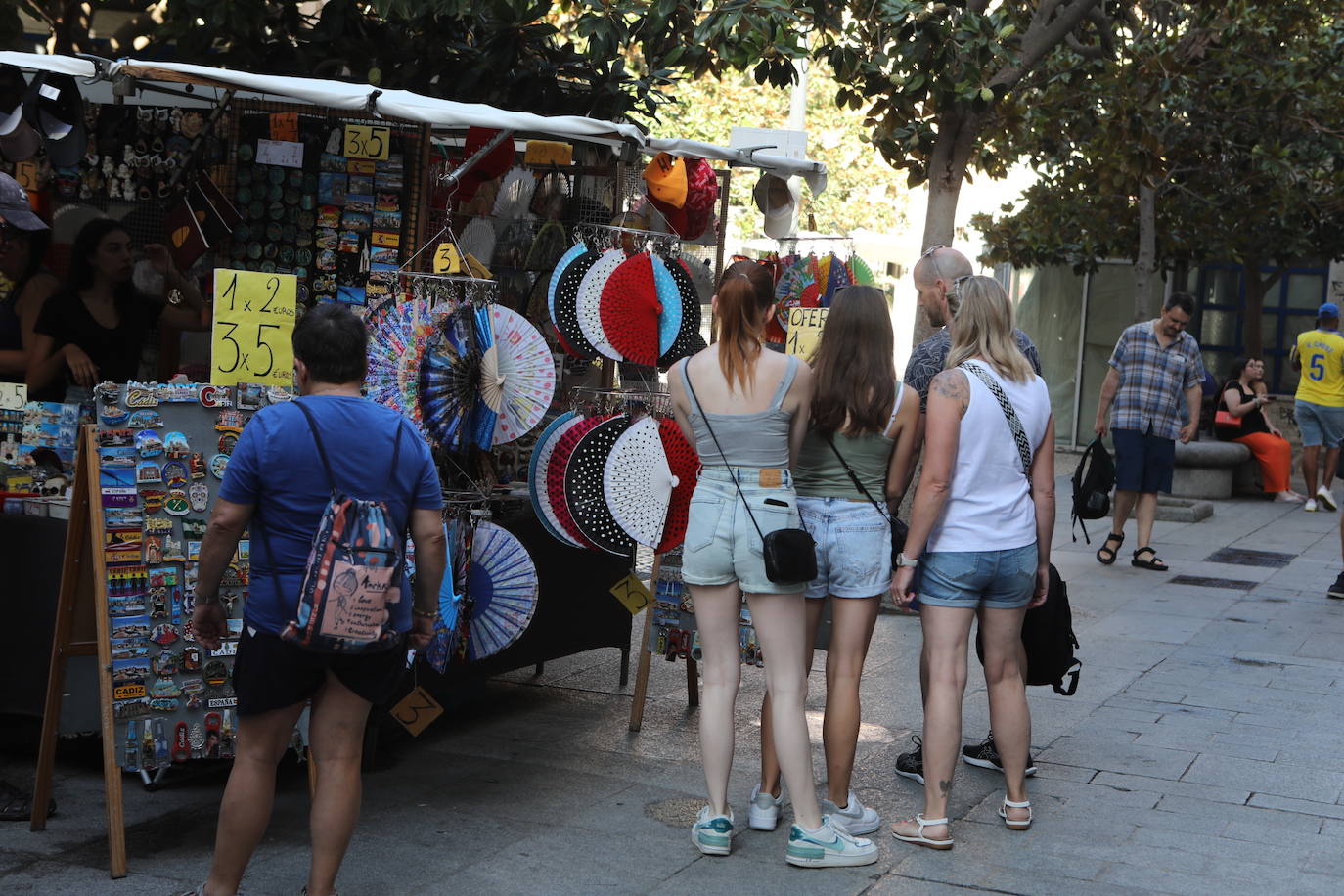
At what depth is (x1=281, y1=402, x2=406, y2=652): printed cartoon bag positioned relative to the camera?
11.4 ft

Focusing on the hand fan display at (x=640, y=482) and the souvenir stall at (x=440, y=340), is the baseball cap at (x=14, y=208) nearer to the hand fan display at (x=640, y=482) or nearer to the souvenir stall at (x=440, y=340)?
the souvenir stall at (x=440, y=340)

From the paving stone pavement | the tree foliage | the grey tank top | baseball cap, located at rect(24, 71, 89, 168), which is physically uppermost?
the tree foliage

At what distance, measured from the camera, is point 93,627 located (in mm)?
4566

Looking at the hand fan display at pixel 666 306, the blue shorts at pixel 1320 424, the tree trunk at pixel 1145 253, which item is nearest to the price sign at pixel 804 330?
the hand fan display at pixel 666 306

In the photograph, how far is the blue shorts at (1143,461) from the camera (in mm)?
9852

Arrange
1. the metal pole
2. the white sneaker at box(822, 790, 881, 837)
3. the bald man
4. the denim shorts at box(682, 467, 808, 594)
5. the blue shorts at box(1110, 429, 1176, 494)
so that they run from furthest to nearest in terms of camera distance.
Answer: the metal pole, the blue shorts at box(1110, 429, 1176, 494), the bald man, the white sneaker at box(822, 790, 881, 837), the denim shorts at box(682, 467, 808, 594)

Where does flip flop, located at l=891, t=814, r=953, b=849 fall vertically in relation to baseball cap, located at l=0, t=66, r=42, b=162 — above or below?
below

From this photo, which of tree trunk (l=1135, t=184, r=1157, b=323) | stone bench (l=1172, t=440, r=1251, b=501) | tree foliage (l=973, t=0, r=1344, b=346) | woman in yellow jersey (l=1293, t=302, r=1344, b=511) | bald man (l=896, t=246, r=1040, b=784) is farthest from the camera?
stone bench (l=1172, t=440, r=1251, b=501)

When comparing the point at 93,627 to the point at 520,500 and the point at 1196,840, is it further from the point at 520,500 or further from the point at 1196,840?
the point at 1196,840

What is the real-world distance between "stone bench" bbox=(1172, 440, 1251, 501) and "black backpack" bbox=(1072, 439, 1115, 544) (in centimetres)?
728

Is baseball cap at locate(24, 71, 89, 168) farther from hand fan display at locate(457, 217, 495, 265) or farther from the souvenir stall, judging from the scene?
hand fan display at locate(457, 217, 495, 265)

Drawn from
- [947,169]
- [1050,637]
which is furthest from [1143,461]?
[1050,637]

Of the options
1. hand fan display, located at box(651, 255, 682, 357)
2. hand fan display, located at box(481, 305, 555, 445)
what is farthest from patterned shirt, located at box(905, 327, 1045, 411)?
hand fan display, located at box(481, 305, 555, 445)

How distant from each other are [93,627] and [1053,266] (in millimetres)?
15981
